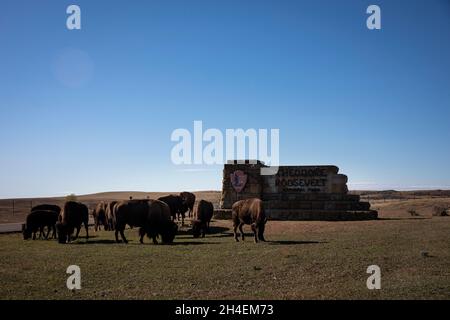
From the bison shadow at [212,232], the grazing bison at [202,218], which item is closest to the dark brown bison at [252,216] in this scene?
the grazing bison at [202,218]

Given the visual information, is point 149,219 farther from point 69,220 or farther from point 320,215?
point 320,215

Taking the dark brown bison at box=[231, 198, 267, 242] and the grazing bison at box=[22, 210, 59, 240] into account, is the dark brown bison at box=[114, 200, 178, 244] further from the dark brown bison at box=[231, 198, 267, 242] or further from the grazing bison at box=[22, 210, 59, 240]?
the grazing bison at box=[22, 210, 59, 240]

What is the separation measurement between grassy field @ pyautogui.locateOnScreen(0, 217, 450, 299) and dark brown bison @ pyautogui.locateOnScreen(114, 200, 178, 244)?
5.23 ft

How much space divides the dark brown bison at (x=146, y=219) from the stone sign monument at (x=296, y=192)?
15921mm

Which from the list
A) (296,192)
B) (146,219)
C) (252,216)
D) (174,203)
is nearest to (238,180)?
(296,192)

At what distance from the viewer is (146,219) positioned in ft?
66.8

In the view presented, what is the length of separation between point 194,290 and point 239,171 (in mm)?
27402

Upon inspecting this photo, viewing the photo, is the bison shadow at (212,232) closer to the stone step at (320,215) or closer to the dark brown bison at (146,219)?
the dark brown bison at (146,219)

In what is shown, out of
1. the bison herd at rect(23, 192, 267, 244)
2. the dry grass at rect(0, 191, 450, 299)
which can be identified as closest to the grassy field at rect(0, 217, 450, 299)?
the dry grass at rect(0, 191, 450, 299)

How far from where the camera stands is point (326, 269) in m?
12.3

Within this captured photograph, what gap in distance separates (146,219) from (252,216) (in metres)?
4.94

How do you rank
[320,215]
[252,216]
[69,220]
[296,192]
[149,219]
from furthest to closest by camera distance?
[296,192]
[320,215]
[69,220]
[252,216]
[149,219]

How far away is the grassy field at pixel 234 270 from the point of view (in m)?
9.79
